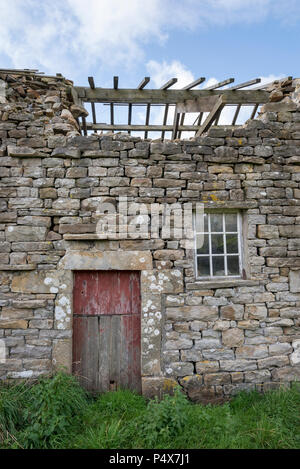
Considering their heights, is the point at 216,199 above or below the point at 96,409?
above

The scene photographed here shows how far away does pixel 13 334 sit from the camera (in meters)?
3.91

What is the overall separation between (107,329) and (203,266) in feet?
5.62

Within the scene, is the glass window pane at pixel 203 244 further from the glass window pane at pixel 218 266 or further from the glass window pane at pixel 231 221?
the glass window pane at pixel 231 221

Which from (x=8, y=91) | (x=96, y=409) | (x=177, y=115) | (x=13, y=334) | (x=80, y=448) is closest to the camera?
(x=80, y=448)

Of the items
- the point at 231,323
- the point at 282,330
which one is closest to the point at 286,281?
the point at 282,330

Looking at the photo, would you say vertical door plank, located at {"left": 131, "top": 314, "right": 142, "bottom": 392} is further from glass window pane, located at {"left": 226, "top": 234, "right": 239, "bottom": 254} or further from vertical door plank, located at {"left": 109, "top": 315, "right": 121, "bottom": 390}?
glass window pane, located at {"left": 226, "top": 234, "right": 239, "bottom": 254}

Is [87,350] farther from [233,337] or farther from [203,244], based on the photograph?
[203,244]

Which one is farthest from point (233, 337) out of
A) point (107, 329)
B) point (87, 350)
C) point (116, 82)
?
point (116, 82)

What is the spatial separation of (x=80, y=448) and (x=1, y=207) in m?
3.13

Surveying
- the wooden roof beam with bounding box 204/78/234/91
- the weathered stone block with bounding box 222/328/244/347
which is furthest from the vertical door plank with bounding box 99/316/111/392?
the wooden roof beam with bounding box 204/78/234/91

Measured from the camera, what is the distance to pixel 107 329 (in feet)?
13.6

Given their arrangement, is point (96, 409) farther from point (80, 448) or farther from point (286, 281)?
point (286, 281)

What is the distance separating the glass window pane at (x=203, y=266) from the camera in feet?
14.3

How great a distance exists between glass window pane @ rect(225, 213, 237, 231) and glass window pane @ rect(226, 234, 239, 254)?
11cm
